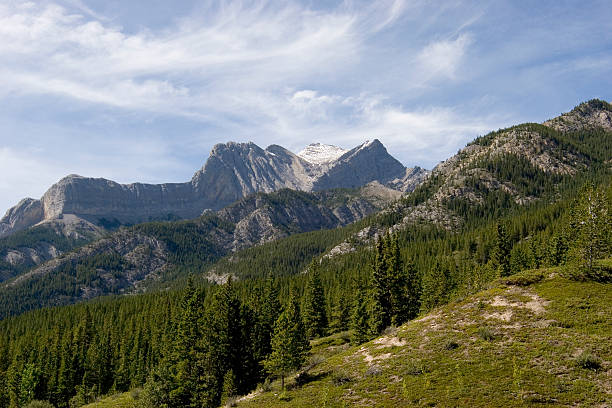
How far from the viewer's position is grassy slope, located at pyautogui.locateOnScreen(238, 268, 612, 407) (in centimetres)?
2438

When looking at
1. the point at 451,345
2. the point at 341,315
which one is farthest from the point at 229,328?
the point at 341,315

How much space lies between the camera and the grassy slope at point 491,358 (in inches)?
960

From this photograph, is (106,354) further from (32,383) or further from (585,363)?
(585,363)

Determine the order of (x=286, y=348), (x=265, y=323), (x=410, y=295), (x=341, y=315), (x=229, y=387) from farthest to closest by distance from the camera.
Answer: (x=341, y=315) → (x=265, y=323) → (x=410, y=295) → (x=229, y=387) → (x=286, y=348)

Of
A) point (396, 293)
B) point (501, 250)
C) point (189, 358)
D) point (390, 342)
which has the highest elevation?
point (501, 250)

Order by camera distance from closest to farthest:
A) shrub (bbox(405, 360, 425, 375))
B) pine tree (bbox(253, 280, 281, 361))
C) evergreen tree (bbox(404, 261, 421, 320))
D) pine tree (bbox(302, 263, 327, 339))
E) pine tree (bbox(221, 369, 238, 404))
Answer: shrub (bbox(405, 360, 425, 375)) → pine tree (bbox(221, 369, 238, 404)) → evergreen tree (bbox(404, 261, 421, 320)) → pine tree (bbox(253, 280, 281, 361)) → pine tree (bbox(302, 263, 327, 339))

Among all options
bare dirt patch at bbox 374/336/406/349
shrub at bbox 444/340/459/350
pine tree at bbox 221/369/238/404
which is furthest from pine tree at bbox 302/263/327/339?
shrub at bbox 444/340/459/350

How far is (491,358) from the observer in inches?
1179

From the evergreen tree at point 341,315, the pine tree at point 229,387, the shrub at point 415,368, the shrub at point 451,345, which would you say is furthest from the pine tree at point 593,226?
the evergreen tree at point 341,315

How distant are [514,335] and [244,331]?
42.1m

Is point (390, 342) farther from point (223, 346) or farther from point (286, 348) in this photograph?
point (223, 346)

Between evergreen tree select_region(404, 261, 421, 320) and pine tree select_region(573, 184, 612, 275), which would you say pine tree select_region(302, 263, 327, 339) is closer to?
evergreen tree select_region(404, 261, 421, 320)

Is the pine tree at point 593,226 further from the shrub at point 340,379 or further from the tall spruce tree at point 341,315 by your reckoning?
the tall spruce tree at point 341,315

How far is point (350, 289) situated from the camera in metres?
112
